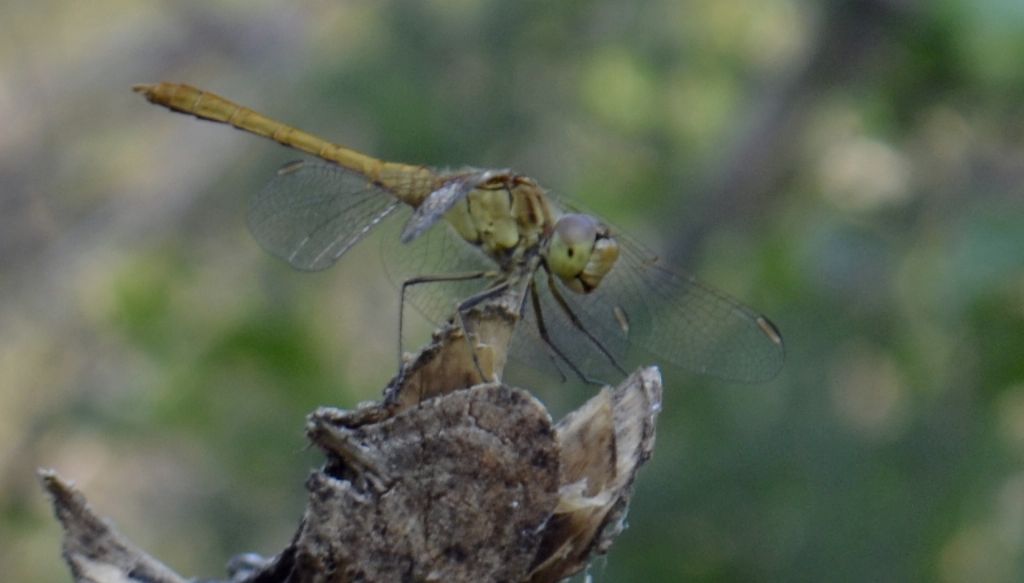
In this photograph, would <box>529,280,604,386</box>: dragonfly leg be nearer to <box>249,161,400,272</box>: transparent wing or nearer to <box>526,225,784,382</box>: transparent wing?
<box>526,225,784,382</box>: transparent wing

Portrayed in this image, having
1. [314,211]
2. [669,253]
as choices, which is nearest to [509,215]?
[314,211]

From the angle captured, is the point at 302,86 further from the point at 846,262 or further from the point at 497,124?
the point at 846,262

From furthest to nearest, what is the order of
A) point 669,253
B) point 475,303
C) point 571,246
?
1. point 669,253
2. point 571,246
3. point 475,303

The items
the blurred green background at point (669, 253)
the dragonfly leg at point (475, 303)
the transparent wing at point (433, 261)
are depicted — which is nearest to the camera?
the dragonfly leg at point (475, 303)

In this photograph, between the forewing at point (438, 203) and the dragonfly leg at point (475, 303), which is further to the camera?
the forewing at point (438, 203)

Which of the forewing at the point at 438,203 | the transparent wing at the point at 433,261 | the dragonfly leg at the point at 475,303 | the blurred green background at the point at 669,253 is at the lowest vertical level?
the dragonfly leg at the point at 475,303

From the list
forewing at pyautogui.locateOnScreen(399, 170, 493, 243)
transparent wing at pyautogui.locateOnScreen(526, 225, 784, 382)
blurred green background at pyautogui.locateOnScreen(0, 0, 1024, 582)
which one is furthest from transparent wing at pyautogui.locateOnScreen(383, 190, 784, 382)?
blurred green background at pyautogui.locateOnScreen(0, 0, 1024, 582)

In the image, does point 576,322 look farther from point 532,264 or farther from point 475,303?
point 475,303

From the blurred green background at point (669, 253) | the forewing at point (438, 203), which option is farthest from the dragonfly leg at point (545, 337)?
the blurred green background at point (669, 253)

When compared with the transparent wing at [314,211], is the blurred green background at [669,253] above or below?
above

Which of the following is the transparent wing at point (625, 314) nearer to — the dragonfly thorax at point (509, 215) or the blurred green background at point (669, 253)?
A: the dragonfly thorax at point (509, 215)
